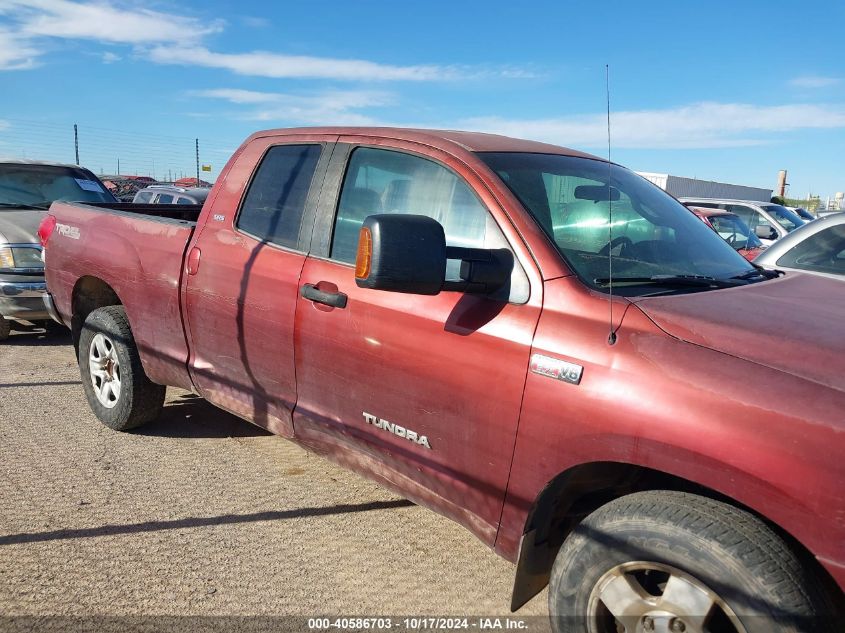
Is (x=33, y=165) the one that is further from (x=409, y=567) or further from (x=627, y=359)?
(x=627, y=359)

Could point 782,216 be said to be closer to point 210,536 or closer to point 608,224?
point 608,224

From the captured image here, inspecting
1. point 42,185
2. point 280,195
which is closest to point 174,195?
point 42,185

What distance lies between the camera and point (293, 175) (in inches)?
143

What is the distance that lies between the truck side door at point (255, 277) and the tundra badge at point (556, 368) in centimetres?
133

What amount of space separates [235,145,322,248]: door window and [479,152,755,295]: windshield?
104cm

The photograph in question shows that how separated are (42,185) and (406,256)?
7.42m

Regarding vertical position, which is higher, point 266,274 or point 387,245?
point 387,245

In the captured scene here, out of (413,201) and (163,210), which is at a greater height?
(413,201)

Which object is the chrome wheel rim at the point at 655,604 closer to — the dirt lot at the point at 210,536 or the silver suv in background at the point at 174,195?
the dirt lot at the point at 210,536

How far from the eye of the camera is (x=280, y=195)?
365cm

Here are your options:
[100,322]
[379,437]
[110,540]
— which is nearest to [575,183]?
[379,437]

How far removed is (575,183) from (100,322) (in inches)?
124

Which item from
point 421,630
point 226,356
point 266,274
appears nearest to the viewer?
point 421,630

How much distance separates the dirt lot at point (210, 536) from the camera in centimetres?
293
